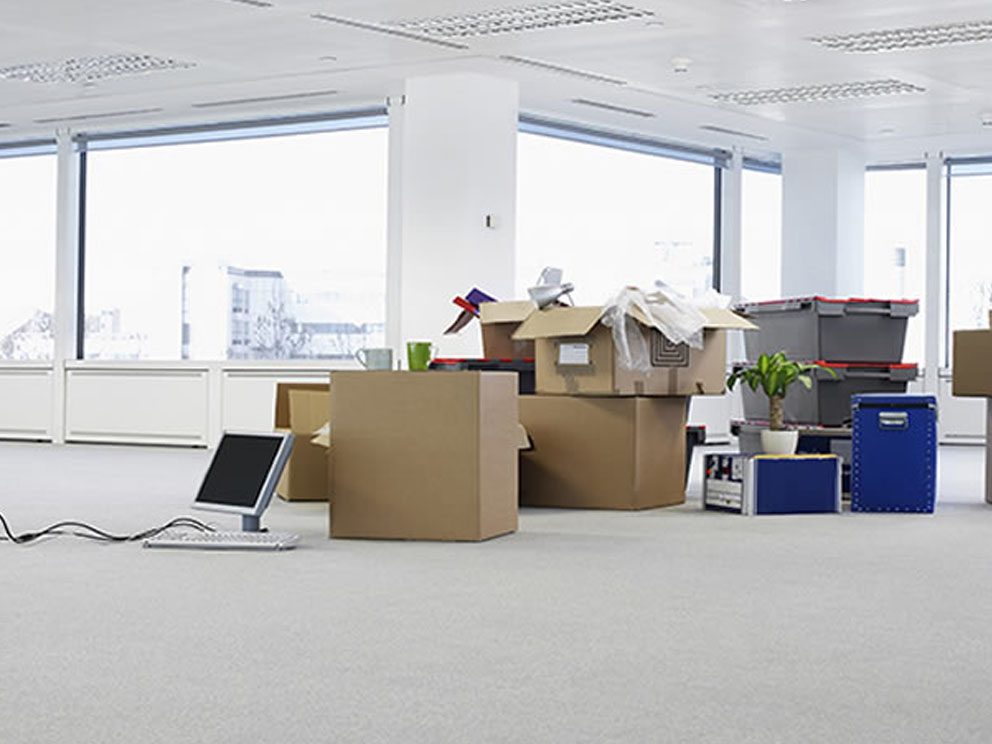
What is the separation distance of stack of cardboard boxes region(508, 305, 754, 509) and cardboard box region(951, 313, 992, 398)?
0.96m

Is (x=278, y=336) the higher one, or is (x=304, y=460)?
(x=278, y=336)

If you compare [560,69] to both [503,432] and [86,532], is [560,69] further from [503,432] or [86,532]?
[86,532]

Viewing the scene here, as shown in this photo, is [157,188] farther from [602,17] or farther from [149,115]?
[602,17]

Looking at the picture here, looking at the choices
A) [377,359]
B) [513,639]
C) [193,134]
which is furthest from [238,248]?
[513,639]

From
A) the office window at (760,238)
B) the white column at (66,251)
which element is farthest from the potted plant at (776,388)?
the white column at (66,251)

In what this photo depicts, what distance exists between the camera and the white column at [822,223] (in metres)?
10.3

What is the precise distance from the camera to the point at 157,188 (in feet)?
32.9

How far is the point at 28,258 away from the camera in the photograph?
10.5m

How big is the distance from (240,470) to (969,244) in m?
8.04

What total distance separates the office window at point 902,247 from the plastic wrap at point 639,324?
585cm

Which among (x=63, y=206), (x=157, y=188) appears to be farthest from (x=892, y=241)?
(x=63, y=206)

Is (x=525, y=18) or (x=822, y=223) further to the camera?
(x=822, y=223)

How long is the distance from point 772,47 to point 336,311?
138 inches

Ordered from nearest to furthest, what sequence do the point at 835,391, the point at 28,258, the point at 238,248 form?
the point at 835,391 → the point at 238,248 → the point at 28,258
